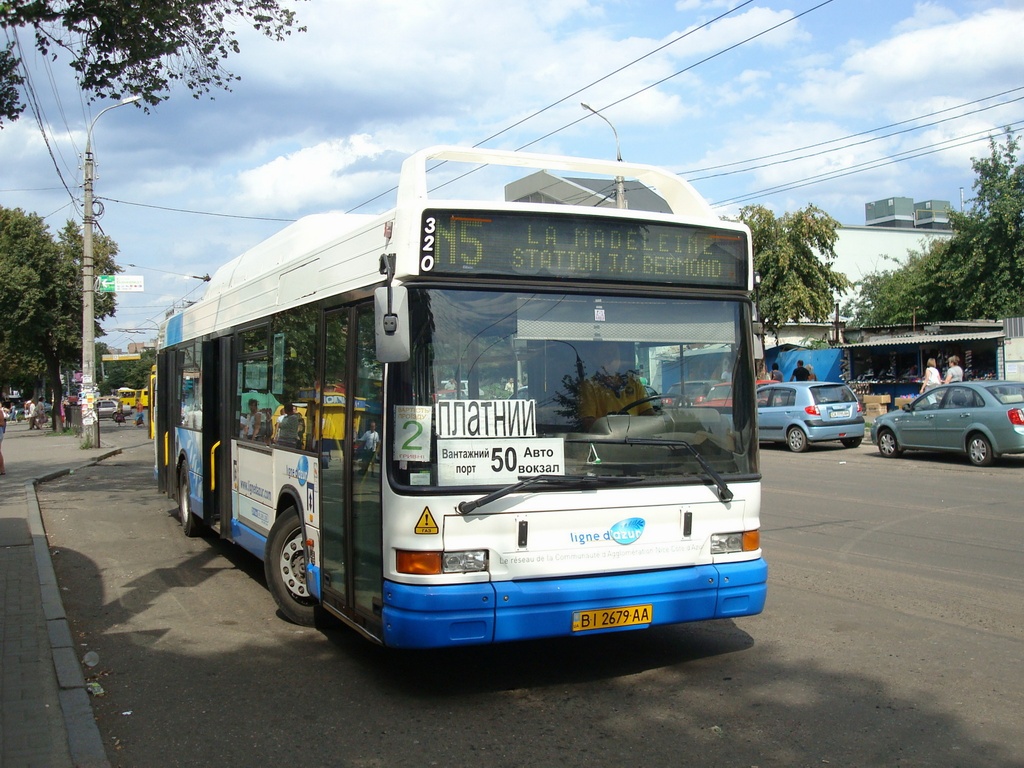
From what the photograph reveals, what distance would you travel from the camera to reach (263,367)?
8.05 metres

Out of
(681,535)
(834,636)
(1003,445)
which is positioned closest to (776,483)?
(1003,445)

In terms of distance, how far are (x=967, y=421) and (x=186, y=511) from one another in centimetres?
1318

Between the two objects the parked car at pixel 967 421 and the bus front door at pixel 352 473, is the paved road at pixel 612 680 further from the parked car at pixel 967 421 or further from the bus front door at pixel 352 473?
the parked car at pixel 967 421

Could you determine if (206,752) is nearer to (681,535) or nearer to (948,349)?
(681,535)

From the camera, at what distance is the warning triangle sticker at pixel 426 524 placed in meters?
5.13

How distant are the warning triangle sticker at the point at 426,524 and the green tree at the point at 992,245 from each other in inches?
1406

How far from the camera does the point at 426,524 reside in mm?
5137

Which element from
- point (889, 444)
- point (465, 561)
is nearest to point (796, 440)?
point (889, 444)

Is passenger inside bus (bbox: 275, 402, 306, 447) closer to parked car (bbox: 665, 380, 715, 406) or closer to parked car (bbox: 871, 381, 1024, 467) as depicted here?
parked car (bbox: 665, 380, 715, 406)

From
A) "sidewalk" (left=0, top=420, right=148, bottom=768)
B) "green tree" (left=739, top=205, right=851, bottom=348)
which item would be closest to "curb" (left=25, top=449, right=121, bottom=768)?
"sidewalk" (left=0, top=420, right=148, bottom=768)

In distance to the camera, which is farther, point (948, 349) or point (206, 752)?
point (948, 349)

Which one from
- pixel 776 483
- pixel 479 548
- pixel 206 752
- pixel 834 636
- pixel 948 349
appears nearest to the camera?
pixel 206 752

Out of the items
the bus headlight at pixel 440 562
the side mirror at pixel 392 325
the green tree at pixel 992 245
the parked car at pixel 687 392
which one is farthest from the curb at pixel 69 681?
the green tree at pixel 992 245

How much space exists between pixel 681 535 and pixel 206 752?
277 cm
